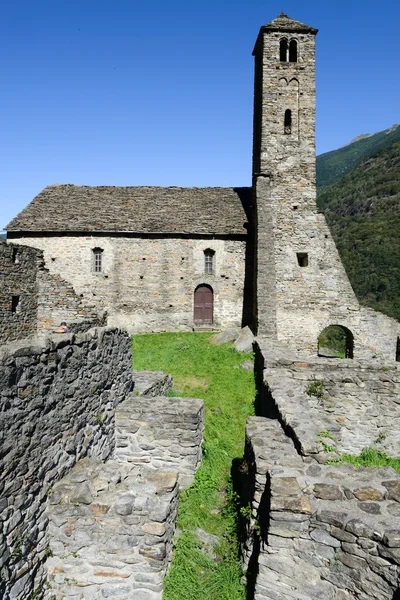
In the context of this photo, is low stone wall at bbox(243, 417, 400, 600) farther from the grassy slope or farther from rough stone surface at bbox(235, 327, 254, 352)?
the grassy slope

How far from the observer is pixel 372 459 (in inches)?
311

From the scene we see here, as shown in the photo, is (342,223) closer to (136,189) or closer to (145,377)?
(136,189)

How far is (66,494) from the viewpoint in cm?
496

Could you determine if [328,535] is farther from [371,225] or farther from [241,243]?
[371,225]

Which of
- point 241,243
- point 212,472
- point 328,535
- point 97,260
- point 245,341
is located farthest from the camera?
point 97,260

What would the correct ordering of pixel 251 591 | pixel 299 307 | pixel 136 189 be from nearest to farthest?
1. pixel 251 591
2. pixel 299 307
3. pixel 136 189

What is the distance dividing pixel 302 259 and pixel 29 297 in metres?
13.4

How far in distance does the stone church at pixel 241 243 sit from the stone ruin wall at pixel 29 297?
6.11 meters


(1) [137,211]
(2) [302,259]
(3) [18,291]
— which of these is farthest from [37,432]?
(1) [137,211]

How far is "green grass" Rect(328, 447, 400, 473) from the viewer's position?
24.5 feet

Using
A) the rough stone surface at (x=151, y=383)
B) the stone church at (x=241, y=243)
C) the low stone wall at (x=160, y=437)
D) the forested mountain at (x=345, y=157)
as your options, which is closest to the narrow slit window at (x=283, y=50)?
the stone church at (x=241, y=243)

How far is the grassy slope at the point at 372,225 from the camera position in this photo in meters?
44.1

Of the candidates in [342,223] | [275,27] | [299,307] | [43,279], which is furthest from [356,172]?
[43,279]

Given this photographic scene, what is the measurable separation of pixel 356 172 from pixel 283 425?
73619 millimetres
